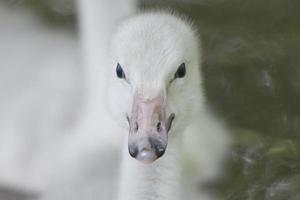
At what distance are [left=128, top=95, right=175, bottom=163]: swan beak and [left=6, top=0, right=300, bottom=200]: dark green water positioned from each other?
2.92 ft

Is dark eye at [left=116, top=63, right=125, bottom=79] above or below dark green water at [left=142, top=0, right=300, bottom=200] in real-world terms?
below

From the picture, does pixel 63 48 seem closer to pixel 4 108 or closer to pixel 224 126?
pixel 4 108

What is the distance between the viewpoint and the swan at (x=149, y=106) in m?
3.87

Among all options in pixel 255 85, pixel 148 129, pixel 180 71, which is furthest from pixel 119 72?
pixel 255 85

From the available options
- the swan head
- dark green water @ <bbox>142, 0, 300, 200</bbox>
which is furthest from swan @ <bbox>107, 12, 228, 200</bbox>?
dark green water @ <bbox>142, 0, 300, 200</bbox>

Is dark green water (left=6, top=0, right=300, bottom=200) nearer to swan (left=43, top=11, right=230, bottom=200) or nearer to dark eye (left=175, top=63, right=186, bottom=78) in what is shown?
swan (left=43, top=11, right=230, bottom=200)

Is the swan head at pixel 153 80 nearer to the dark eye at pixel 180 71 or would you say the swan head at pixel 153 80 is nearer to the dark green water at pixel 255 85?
the dark eye at pixel 180 71

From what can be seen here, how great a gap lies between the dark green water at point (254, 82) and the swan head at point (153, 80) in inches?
26.6

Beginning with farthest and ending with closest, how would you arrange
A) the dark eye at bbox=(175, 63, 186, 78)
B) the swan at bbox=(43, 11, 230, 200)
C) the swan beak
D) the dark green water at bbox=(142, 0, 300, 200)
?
the dark green water at bbox=(142, 0, 300, 200) → the dark eye at bbox=(175, 63, 186, 78) → the swan at bbox=(43, 11, 230, 200) → the swan beak

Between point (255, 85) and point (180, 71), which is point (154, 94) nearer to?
point (180, 71)

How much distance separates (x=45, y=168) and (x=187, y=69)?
2.75 feet

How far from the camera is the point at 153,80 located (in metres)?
3.95

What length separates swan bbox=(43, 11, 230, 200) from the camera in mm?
3871

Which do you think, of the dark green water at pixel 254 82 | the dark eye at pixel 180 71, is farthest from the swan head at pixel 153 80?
the dark green water at pixel 254 82
